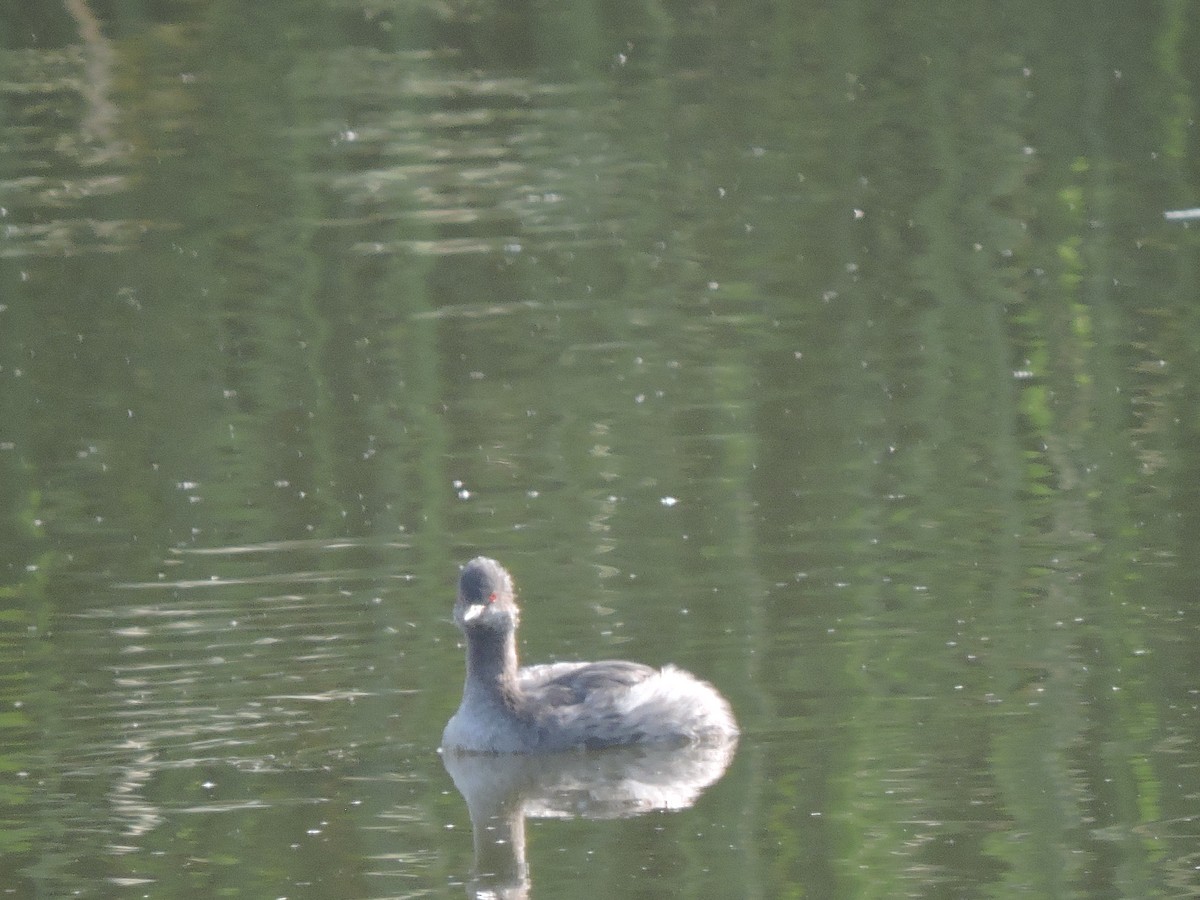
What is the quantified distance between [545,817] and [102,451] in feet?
18.3

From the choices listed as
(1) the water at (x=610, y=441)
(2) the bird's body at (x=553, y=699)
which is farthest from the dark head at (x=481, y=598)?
(1) the water at (x=610, y=441)

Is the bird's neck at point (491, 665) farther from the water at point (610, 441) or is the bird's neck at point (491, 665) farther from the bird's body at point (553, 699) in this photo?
the water at point (610, 441)

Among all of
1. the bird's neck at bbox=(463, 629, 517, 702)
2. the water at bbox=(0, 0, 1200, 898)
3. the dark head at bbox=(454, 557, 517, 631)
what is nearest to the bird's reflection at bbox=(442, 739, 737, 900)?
the water at bbox=(0, 0, 1200, 898)

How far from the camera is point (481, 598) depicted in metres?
8.66

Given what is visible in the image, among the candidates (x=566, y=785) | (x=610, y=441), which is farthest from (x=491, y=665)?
(x=610, y=441)

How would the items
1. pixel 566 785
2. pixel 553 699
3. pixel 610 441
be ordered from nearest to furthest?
pixel 566 785 → pixel 553 699 → pixel 610 441

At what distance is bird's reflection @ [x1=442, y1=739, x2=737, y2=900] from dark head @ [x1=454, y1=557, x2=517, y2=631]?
1.46 feet

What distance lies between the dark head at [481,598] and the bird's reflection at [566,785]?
444 millimetres

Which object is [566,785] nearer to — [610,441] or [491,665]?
[491,665]

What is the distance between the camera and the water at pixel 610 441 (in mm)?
7734

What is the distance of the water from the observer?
25.4 feet

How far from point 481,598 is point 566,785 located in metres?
0.73

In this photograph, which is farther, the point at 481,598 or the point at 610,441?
the point at 610,441

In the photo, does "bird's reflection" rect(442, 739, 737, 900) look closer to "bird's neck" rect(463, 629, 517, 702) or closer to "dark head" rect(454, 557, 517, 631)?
"bird's neck" rect(463, 629, 517, 702)
